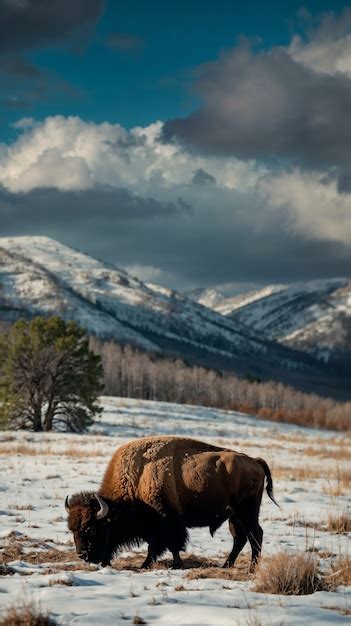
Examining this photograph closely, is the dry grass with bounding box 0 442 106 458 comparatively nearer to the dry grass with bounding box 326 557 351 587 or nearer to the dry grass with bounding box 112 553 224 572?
the dry grass with bounding box 112 553 224 572

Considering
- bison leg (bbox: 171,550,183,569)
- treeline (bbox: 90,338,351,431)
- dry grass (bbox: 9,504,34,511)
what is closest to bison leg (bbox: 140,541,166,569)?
bison leg (bbox: 171,550,183,569)

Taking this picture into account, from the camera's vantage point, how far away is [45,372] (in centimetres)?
4612

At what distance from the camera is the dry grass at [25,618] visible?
549 cm

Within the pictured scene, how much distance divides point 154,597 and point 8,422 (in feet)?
133

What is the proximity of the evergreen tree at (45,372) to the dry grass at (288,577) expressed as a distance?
38.5 m

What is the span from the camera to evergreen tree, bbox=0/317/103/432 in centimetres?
4525

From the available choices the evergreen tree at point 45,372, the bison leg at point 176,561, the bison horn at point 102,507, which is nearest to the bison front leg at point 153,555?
the bison leg at point 176,561

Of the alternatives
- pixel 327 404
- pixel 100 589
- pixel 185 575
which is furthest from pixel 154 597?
pixel 327 404

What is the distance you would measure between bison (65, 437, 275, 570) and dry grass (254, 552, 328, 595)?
A: 2282mm

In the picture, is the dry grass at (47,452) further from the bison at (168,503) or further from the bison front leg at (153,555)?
the bison front leg at (153,555)

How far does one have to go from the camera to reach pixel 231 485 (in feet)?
34.0

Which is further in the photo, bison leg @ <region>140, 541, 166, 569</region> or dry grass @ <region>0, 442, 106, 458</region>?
dry grass @ <region>0, 442, 106, 458</region>

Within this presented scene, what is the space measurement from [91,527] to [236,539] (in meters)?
A: 2.54

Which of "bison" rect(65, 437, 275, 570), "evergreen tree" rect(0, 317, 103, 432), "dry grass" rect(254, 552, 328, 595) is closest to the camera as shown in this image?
"dry grass" rect(254, 552, 328, 595)
